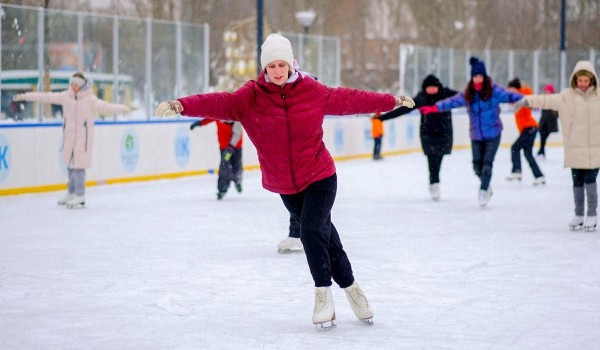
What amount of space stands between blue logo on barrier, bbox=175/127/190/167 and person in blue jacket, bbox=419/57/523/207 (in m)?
6.25

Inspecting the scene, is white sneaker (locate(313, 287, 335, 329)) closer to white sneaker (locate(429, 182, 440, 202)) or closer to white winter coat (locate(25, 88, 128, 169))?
white winter coat (locate(25, 88, 128, 169))

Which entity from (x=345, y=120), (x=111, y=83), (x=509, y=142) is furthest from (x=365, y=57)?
(x=111, y=83)

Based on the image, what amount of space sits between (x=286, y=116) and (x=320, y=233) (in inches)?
23.8

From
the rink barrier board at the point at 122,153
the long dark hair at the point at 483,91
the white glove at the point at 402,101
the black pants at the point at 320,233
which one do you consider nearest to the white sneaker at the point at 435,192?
the long dark hair at the point at 483,91

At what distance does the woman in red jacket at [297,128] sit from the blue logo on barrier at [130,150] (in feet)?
36.6

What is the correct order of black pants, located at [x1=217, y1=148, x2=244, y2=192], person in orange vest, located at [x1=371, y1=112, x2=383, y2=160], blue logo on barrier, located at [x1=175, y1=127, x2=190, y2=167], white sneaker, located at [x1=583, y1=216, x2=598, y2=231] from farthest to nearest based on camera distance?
1. person in orange vest, located at [x1=371, y1=112, x2=383, y2=160]
2. blue logo on barrier, located at [x1=175, y1=127, x2=190, y2=167]
3. black pants, located at [x1=217, y1=148, x2=244, y2=192]
4. white sneaker, located at [x1=583, y1=216, x2=598, y2=231]

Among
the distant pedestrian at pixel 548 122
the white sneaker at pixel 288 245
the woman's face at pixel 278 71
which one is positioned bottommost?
the white sneaker at pixel 288 245

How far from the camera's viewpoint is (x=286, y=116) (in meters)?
5.73

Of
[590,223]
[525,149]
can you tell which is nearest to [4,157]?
[525,149]

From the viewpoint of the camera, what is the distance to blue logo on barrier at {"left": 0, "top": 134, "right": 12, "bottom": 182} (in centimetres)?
1422

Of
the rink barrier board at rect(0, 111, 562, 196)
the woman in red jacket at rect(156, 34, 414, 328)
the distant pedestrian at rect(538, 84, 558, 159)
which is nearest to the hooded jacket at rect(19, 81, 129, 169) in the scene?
the rink barrier board at rect(0, 111, 562, 196)

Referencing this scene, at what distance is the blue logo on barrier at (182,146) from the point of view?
18156 mm

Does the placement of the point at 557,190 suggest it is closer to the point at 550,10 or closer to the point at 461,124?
the point at 461,124

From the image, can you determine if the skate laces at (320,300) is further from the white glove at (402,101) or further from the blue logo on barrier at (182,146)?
the blue logo on barrier at (182,146)
